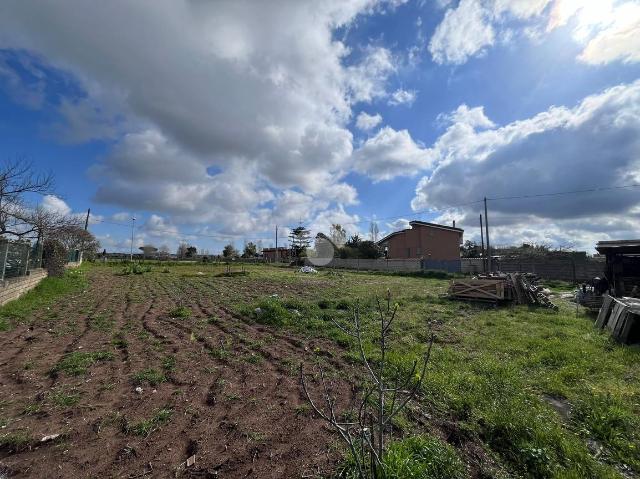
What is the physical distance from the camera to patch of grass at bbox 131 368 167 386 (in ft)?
13.9

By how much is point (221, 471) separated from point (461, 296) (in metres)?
12.8

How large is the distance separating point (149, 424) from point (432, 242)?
134 feet

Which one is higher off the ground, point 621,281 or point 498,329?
point 621,281

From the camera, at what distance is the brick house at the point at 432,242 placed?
39.7 meters

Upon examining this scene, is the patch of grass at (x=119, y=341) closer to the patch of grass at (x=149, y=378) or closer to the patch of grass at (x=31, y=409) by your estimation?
the patch of grass at (x=149, y=378)

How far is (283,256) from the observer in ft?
247

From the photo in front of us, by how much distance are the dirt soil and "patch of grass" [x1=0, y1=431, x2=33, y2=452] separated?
0.03ft

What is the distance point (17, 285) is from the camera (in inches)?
390

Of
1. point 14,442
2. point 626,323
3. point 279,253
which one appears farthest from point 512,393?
point 279,253

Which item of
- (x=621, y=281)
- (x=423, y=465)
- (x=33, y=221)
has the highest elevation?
(x=33, y=221)

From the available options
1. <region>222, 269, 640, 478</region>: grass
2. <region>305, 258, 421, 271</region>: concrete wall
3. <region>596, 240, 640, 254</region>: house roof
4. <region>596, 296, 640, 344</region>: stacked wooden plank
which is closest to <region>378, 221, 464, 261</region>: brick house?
<region>305, 258, 421, 271</region>: concrete wall

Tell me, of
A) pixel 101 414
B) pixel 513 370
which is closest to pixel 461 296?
pixel 513 370

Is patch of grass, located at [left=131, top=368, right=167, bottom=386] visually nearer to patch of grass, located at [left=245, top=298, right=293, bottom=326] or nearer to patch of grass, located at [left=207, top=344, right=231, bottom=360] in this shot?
patch of grass, located at [left=207, top=344, right=231, bottom=360]

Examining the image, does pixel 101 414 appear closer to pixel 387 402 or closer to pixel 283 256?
pixel 387 402
